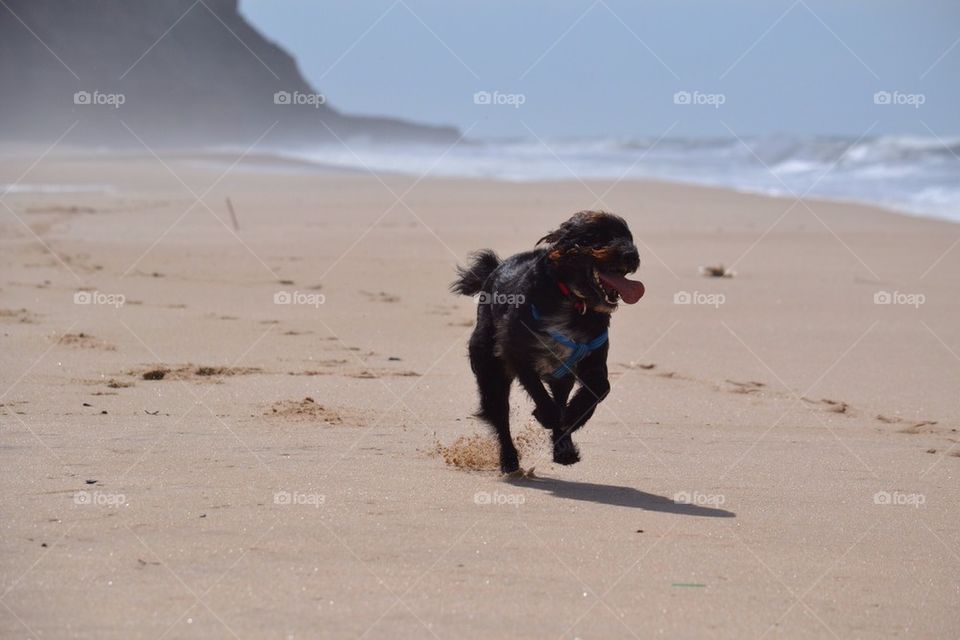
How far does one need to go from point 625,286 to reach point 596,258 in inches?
7.2

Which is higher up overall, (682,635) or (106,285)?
(106,285)

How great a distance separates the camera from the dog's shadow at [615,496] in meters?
5.38

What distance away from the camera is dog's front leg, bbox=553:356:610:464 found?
600 cm

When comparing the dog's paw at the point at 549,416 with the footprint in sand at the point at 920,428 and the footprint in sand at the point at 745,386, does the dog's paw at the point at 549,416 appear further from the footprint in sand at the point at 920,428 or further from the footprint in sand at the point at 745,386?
the footprint in sand at the point at 745,386

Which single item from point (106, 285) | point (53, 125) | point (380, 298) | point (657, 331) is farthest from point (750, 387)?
point (53, 125)

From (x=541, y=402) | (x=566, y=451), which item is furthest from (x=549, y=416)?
(x=566, y=451)

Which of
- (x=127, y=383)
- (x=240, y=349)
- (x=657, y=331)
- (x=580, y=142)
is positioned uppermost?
(x=580, y=142)

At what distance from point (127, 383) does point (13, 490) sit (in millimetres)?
2538

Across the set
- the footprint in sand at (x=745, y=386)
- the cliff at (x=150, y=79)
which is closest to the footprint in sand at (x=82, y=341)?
the footprint in sand at (x=745, y=386)

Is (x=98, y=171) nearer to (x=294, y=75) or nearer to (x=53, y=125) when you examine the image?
(x=53, y=125)

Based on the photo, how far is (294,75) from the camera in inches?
4124

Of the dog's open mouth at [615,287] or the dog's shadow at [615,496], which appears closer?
the dog's shadow at [615,496]

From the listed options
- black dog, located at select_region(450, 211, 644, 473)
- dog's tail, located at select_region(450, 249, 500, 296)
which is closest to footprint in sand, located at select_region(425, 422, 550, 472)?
black dog, located at select_region(450, 211, 644, 473)

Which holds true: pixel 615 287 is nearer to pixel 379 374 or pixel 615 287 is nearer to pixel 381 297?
pixel 379 374
